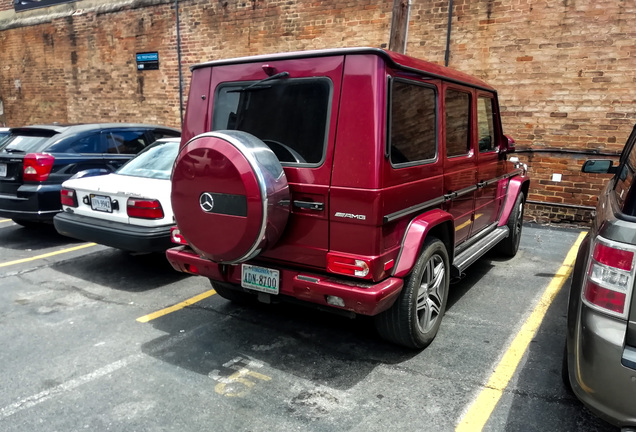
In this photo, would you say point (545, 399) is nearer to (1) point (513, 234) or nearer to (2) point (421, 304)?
(2) point (421, 304)

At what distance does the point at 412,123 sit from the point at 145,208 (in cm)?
281

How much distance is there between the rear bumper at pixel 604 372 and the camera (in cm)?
196

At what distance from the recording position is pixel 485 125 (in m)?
4.73

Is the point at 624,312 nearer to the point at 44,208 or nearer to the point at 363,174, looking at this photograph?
the point at 363,174

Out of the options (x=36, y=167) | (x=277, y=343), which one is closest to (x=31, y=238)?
(x=36, y=167)

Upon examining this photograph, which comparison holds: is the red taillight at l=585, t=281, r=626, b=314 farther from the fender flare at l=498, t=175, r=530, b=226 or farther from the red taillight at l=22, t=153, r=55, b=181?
the red taillight at l=22, t=153, r=55, b=181

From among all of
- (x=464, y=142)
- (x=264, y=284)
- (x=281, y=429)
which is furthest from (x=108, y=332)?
(x=464, y=142)

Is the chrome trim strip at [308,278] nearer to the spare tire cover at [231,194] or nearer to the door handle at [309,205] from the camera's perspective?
the spare tire cover at [231,194]

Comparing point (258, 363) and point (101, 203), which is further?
point (101, 203)

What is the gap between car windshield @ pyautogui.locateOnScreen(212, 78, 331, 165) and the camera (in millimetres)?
3006

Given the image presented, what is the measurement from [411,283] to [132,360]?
207cm

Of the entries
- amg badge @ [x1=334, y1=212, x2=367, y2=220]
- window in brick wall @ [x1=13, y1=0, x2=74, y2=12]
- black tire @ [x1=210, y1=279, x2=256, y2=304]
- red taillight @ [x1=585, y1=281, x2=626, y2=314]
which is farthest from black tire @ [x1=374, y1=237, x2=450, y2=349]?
window in brick wall @ [x1=13, y1=0, x2=74, y2=12]

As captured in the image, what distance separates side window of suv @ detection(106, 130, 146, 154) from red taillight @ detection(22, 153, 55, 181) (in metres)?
0.84

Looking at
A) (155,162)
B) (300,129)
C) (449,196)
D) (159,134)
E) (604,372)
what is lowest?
(604,372)
